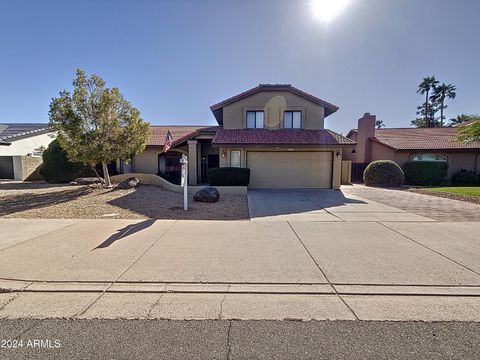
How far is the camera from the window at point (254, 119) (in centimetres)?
1705

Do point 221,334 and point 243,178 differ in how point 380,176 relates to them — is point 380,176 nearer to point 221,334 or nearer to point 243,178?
point 243,178

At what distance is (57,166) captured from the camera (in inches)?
631

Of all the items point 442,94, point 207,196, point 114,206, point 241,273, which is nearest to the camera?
point 241,273

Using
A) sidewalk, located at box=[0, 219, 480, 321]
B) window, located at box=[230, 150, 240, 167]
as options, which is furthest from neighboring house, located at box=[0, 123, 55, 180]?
sidewalk, located at box=[0, 219, 480, 321]

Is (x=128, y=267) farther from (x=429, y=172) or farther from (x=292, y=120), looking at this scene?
(x=429, y=172)

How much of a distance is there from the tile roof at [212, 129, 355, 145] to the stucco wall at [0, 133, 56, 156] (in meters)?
19.6

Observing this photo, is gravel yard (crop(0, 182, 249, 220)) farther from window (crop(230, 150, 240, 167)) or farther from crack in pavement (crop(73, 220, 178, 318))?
window (crop(230, 150, 240, 167))

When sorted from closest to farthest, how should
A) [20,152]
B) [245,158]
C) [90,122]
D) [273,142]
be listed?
1. [90,122]
2. [273,142]
3. [245,158]
4. [20,152]

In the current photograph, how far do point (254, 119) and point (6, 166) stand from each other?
21435 millimetres

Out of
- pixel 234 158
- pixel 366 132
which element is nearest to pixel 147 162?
pixel 234 158

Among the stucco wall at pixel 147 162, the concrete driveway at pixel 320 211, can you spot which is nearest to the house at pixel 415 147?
the concrete driveway at pixel 320 211

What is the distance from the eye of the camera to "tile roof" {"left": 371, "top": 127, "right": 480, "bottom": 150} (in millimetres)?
21002

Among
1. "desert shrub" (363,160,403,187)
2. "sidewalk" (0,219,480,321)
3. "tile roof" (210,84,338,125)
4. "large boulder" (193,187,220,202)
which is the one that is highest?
"tile roof" (210,84,338,125)

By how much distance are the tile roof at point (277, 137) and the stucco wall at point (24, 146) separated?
64.2ft
